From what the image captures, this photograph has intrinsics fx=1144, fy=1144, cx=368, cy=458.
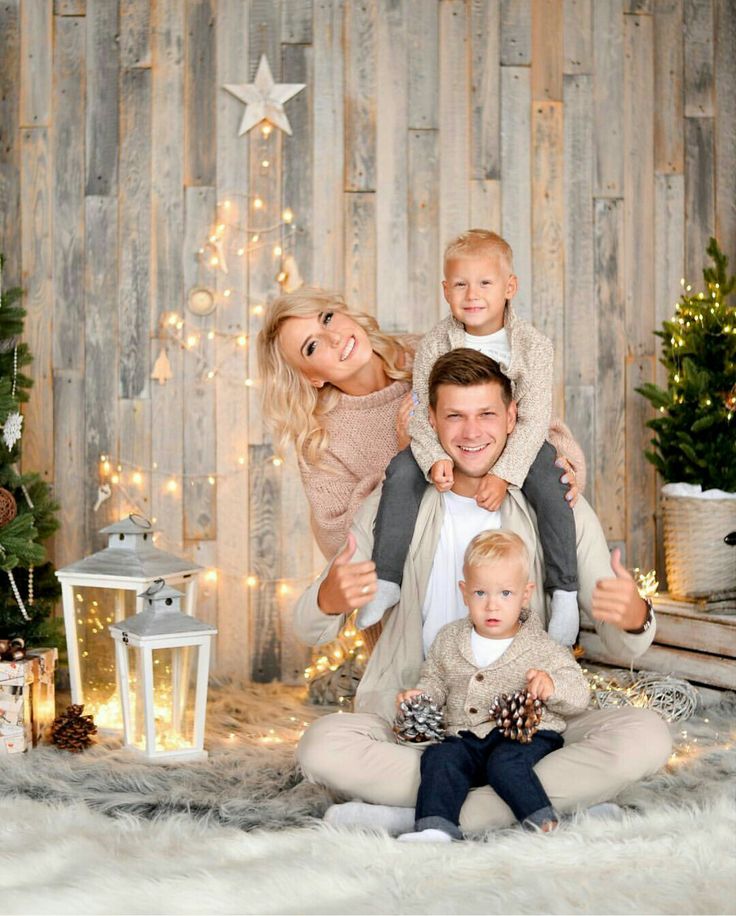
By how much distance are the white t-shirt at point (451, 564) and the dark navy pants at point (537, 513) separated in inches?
3.1

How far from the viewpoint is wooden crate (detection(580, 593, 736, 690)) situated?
125 inches

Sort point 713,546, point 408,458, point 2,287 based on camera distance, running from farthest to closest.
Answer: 1. point 2,287
2. point 713,546
3. point 408,458

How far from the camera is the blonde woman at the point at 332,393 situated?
2928 millimetres

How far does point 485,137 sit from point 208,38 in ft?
3.18

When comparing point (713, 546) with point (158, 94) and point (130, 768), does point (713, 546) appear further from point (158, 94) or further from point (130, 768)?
point (158, 94)

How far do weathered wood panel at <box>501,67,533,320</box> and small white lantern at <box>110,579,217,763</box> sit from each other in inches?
66.2

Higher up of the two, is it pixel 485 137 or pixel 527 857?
pixel 485 137

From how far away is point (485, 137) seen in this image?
12.6 feet

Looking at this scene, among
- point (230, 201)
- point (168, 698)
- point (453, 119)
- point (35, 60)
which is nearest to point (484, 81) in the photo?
point (453, 119)

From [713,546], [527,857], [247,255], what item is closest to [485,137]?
[247,255]

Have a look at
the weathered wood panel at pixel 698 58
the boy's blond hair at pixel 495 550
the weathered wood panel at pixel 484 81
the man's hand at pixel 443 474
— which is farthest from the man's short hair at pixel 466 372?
the weathered wood panel at pixel 698 58

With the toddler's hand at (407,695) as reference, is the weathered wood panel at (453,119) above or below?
above

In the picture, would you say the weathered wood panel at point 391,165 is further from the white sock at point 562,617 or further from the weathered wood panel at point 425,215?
the white sock at point 562,617

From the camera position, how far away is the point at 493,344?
108 inches
